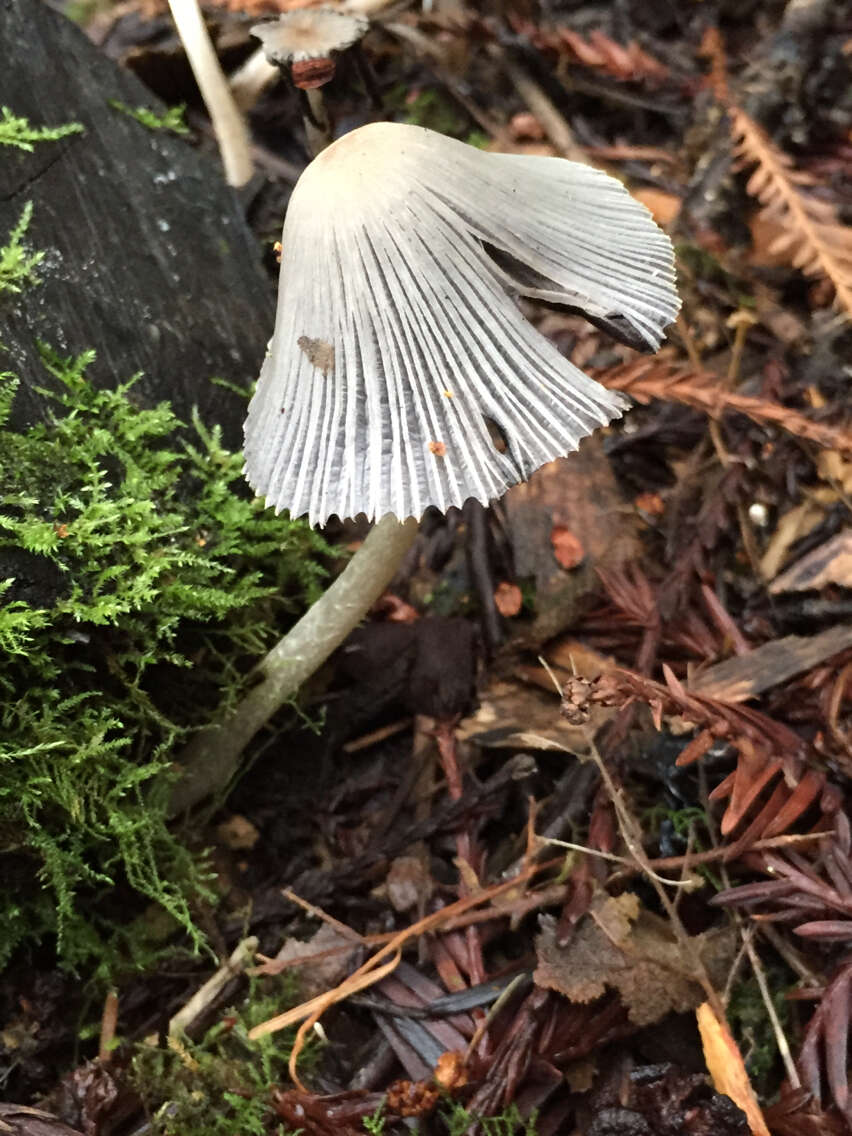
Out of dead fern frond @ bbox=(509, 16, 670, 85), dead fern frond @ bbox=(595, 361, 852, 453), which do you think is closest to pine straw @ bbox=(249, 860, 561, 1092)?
dead fern frond @ bbox=(595, 361, 852, 453)

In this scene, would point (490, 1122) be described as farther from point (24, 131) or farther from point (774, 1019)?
point (24, 131)

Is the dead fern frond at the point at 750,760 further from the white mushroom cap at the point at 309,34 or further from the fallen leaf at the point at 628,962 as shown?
the white mushroom cap at the point at 309,34

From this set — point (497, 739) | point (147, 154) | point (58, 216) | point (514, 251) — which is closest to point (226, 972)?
point (497, 739)

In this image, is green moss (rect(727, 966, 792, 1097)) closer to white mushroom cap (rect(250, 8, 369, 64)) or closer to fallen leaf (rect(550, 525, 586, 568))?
fallen leaf (rect(550, 525, 586, 568))

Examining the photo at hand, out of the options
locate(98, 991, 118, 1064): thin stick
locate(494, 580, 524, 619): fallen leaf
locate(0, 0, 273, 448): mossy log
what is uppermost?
locate(0, 0, 273, 448): mossy log

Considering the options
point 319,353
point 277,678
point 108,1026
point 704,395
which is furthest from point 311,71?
point 108,1026

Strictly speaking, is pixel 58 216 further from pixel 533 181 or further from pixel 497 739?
pixel 497 739
